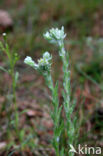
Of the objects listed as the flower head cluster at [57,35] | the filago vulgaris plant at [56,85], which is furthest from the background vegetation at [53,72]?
the flower head cluster at [57,35]

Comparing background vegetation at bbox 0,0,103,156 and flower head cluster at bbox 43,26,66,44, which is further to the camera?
background vegetation at bbox 0,0,103,156

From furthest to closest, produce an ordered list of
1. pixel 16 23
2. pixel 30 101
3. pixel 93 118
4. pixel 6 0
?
pixel 6 0
pixel 16 23
pixel 30 101
pixel 93 118

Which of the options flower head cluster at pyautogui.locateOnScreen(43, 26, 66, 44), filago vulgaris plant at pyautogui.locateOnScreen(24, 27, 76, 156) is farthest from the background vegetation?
flower head cluster at pyautogui.locateOnScreen(43, 26, 66, 44)

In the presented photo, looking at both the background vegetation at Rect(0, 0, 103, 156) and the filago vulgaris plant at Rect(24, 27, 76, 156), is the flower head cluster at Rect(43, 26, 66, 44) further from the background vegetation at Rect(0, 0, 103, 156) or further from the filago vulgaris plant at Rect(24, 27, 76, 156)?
the background vegetation at Rect(0, 0, 103, 156)

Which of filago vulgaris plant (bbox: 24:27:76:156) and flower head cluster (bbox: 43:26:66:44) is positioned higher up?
flower head cluster (bbox: 43:26:66:44)

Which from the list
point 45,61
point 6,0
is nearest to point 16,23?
point 6,0

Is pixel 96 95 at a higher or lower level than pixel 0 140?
higher

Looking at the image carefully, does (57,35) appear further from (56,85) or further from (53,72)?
(53,72)

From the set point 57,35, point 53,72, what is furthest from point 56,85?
point 53,72

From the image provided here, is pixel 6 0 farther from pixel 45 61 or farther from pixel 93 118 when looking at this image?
pixel 45 61

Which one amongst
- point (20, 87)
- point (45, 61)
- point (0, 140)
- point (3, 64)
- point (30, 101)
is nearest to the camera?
point (45, 61)

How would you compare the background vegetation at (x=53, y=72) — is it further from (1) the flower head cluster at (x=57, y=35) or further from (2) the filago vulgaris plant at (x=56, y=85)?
(1) the flower head cluster at (x=57, y=35)
